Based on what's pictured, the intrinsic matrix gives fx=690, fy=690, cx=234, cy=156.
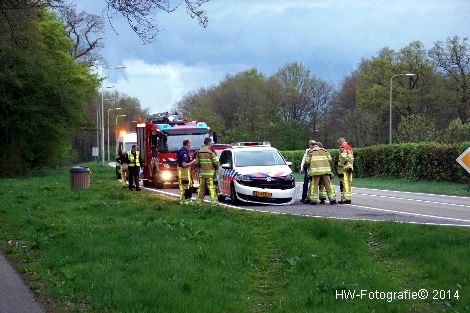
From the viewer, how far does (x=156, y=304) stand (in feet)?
24.2

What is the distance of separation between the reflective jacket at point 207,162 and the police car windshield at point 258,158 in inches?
96.0

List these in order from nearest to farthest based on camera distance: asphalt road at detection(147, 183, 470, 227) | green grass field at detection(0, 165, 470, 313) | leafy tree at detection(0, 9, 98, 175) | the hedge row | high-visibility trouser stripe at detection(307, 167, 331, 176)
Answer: green grass field at detection(0, 165, 470, 313) < asphalt road at detection(147, 183, 470, 227) < high-visibility trouser stripe at detection(307, 167, 331, 176) < the hedge row < leafy tree at detection(0, 9, 98, 175)

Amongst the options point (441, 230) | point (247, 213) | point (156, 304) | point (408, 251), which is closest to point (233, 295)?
point (156, 304)

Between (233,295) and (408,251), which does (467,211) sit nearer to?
(408,251)

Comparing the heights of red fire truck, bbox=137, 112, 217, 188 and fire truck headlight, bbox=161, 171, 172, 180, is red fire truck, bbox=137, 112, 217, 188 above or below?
above

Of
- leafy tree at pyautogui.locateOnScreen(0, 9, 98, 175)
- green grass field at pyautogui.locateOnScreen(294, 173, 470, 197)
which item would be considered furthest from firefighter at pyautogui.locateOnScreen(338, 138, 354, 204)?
leafy tree at pyautogui.locateOnScreen(0, 9, 98, 175)

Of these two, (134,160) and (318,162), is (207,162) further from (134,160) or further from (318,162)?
(134,160)

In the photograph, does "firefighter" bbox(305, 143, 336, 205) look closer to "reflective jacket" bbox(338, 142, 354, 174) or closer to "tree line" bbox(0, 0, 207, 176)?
"reflective jacket" bbox(338, 142, 354, 174)

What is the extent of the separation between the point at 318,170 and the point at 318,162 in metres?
0.24

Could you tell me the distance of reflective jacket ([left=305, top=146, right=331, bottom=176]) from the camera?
19.9m

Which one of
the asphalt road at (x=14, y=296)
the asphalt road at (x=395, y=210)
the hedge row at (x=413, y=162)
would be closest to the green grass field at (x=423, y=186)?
the hedge row at (x=413, y=162)

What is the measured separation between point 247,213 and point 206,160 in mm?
3011

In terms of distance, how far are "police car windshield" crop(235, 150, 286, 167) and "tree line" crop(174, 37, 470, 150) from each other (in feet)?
128

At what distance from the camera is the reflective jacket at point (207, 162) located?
18719 mm
